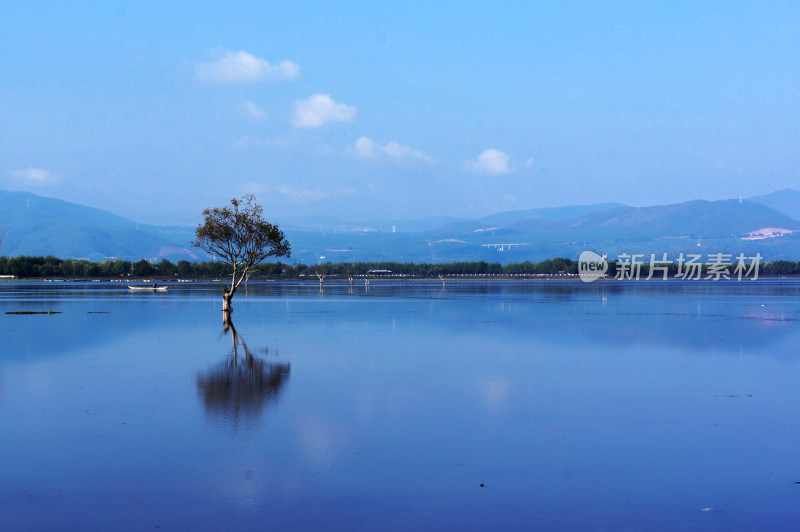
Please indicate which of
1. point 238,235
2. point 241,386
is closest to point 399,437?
point 241,386

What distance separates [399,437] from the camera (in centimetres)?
1471

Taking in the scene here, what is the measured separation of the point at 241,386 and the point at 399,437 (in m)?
7.00

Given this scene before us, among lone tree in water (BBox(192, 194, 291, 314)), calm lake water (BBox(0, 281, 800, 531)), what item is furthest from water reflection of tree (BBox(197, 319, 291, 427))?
lone tree in water (BBox(192, 194, 291, 314))

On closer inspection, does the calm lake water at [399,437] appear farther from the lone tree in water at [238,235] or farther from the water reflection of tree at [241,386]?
the lone tree in water at [238,235]

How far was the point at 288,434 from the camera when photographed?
14.7 meters

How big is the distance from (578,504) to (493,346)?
20868 mm

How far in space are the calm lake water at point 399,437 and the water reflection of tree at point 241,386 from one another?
0.09 m

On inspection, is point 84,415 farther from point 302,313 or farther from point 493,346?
point 302,313

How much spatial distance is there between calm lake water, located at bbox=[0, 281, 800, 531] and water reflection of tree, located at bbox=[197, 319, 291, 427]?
95mm

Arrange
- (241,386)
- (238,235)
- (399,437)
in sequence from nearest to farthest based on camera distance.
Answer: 1. (399,437)
2. (241,386)
3. (238,235)

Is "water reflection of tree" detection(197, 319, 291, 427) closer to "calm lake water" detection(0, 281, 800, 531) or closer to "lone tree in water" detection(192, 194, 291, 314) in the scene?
"calm lake water" detection(0, 281, 800, 531)

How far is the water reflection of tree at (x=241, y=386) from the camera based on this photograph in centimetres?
1708

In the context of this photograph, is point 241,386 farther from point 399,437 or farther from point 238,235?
point 238,235

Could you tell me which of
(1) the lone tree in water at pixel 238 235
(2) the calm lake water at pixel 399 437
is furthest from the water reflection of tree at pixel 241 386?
(1) the lone tree in water at pixel 238 235
